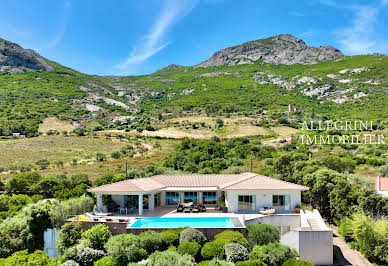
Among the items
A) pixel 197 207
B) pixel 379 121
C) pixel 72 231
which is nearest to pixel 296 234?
pixel 197 207

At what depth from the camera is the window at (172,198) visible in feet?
79.6

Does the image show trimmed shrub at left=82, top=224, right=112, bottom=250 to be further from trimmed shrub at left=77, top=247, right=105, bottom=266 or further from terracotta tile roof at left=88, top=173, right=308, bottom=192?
terracotta tile roof at left=88, top=173, right=308, bottom=192

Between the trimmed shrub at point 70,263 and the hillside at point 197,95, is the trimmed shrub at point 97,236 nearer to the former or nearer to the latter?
the trimmed shrub at point 70,263

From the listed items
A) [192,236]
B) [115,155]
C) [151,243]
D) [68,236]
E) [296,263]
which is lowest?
[296,263]

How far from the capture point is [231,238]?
15156 millimetres

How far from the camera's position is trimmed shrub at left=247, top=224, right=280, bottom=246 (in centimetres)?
1603

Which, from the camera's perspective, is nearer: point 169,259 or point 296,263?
point 169,259

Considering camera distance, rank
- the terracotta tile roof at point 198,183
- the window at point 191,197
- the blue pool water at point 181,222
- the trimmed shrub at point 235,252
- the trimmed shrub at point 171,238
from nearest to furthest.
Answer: the trimmed shrub at point 235,252, the trimmed shrub at point 171,238, the blue pool water at point 181,222, the terracotta tile roof at point 198,183, the window at point 191,197

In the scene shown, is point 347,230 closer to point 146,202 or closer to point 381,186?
point 381,186

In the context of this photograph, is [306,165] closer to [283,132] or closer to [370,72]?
[283,132]

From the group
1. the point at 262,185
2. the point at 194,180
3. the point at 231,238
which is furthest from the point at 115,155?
the point at 231,238

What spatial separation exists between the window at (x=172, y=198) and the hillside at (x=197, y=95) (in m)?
63.9
